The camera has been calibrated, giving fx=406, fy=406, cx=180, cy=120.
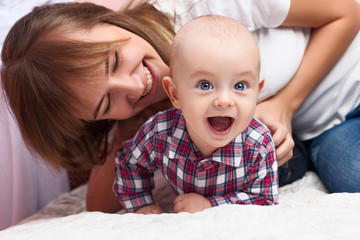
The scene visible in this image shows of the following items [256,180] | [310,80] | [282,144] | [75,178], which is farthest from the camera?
[75,178]

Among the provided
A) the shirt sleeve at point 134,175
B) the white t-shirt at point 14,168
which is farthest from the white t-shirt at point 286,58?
the white t-shirt at point 14,168

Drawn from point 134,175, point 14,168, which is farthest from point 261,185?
point 14,168

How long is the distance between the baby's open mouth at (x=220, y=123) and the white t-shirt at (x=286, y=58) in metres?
0.40

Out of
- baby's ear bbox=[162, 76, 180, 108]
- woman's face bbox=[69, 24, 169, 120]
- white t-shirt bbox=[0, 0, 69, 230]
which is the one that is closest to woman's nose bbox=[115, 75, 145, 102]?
woman's face bbox=[69, 24, 169, 120]

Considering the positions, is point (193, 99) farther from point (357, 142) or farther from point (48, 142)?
point (357, 142)

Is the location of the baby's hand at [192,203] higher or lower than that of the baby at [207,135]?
lower

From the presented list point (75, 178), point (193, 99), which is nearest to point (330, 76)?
point (193, 99)

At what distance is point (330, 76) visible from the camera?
1.31m

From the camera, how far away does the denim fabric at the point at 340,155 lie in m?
1.16

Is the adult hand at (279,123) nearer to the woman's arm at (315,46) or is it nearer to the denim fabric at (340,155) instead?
the woman's arm at (315,46)

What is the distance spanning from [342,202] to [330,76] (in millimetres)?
551

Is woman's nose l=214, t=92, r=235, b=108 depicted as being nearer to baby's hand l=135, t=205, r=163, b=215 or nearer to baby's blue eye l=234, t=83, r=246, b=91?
baby's blue eye l=234, t=83, r=246, b=91

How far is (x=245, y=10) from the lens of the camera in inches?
45.8

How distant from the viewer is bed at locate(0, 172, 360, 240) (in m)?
0.74
